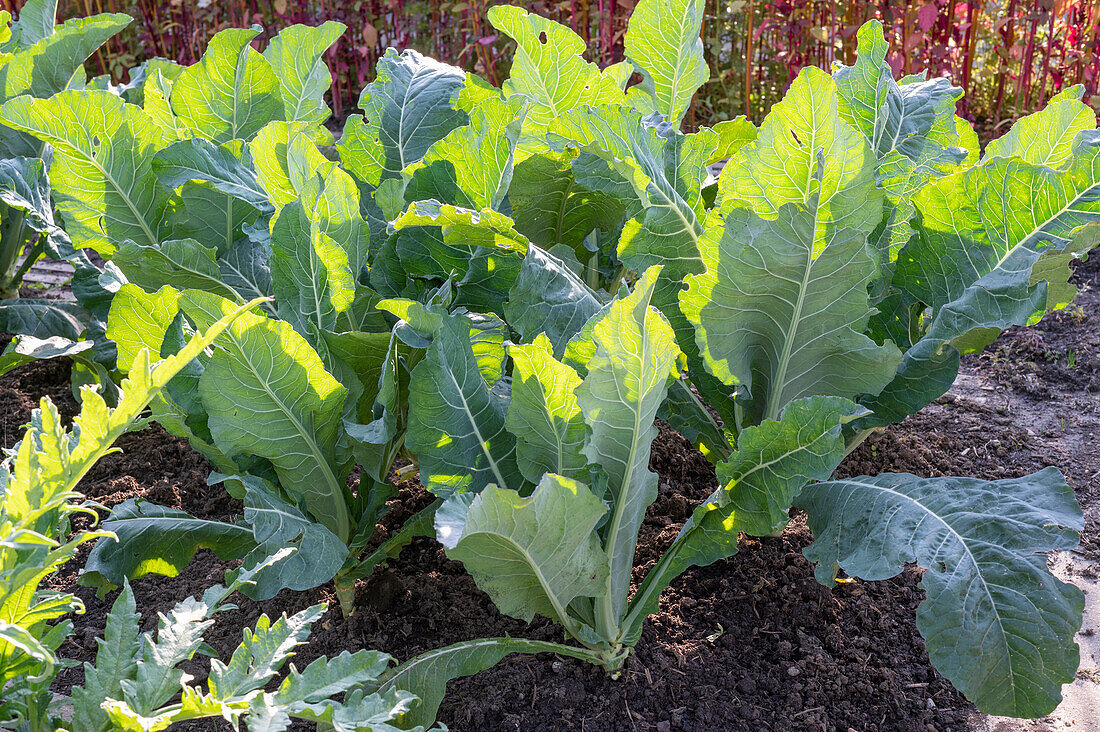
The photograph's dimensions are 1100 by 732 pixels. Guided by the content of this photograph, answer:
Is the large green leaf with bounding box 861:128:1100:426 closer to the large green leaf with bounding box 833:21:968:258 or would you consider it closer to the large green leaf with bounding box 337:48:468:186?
the large green leaf with bounding box 833:21:968:258

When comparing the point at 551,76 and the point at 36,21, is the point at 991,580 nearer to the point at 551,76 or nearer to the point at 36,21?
the point at 551,76

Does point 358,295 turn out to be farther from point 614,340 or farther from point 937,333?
point 937,333

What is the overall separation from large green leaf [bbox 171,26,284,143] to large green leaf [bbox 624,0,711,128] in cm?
87

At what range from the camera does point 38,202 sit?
2.14 metres

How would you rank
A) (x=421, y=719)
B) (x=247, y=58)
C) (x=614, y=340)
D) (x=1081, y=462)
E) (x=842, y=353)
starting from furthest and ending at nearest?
(x=1081, y=462), (x=247, y=58), (x=842, y=353), (x=421, y=719), (x=614, y=340)

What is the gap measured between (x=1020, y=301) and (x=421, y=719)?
50.5 inches

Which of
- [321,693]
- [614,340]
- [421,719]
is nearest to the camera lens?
[321,693]

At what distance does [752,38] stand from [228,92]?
11.7ft

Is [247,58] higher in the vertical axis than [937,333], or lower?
higher

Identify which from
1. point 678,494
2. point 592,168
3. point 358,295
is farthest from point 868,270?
point 358,295

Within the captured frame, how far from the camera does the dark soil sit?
1655mm

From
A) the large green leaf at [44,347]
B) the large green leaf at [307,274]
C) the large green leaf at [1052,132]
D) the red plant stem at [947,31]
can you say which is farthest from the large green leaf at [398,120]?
the red plant stem at [947,31]

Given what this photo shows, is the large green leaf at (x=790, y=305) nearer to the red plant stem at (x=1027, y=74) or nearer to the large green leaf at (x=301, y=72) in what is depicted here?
the large green leaf at (x=301, y=72)

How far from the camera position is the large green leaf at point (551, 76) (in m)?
2.02
